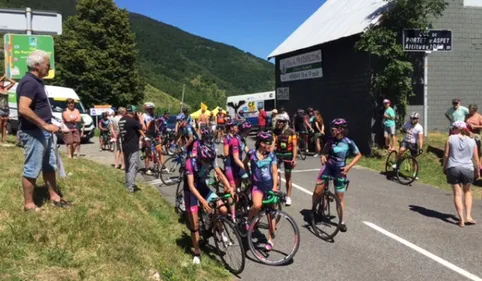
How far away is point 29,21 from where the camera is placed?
9.56 meters

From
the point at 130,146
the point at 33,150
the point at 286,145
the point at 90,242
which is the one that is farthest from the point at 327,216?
the point at 33,150

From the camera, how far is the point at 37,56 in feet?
18.1

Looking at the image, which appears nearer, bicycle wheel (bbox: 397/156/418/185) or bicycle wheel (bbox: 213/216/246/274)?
bicycle wheel (bbox: 213/216/246/274)

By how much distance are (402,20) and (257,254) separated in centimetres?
1208

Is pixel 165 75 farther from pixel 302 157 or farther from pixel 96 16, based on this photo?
pixel 302 157

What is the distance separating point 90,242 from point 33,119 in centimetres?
166

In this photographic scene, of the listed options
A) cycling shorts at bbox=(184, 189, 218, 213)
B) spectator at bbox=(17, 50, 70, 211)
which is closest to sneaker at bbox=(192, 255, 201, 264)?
cycling shorts at bbox=(184, 189, 218, 213)

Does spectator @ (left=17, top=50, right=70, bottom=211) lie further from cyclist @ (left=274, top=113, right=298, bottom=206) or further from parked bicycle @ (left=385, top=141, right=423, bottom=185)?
parked bicycle @ (left=385, top=141, right=423, bottom=185)

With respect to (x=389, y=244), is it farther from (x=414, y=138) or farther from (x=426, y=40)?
(x=426, y=40)

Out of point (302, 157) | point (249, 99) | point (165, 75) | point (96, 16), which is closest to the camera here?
point (302, 157)

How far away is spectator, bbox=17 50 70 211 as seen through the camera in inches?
211

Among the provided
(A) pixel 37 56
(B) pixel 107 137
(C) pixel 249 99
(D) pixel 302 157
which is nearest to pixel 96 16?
(C) pixel 249 99

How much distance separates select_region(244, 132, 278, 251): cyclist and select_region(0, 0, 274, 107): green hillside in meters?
90.4

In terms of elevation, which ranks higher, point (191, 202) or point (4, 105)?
point (4, 105)
